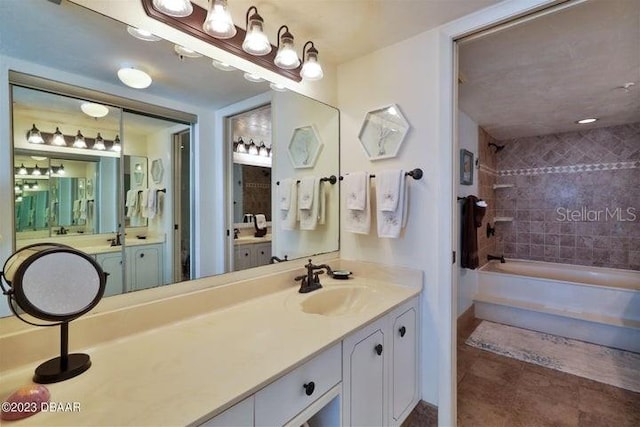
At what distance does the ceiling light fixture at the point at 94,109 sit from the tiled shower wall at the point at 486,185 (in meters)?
3.41

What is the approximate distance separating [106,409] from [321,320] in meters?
0.70

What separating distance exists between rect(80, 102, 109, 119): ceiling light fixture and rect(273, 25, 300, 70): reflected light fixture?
794 mm

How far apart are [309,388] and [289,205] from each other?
1.09 m

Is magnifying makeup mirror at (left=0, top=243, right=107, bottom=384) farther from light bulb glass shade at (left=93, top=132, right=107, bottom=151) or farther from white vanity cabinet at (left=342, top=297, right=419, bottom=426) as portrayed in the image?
white vanity cabinet at (left=342, top=297, right=419, bottom=426)

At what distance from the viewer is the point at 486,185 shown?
357 centimetres

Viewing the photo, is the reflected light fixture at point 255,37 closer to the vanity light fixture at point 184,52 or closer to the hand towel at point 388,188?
the vanity light fixture at point 184,52

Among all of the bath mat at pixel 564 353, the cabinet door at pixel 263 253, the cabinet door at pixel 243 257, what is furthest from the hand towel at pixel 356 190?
the bath mat at pixel 564 353

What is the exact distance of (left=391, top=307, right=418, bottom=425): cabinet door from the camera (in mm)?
1347

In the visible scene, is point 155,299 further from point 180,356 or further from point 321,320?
point 321,320

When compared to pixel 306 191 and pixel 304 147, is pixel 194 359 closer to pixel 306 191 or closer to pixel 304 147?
pixel 306 191

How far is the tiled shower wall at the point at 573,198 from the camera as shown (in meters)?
3.17

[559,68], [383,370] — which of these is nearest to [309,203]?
[383,370]

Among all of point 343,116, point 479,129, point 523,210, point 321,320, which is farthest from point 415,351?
point 523,210

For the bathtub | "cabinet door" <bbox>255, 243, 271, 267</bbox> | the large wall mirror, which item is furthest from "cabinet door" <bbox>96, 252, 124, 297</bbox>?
the bathtub
